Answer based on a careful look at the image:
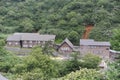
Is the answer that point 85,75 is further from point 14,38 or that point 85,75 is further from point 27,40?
point 14,38

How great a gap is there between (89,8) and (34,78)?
22.1m

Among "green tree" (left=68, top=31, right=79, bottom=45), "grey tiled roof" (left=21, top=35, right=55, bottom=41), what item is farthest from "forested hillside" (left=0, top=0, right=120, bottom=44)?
"grey tiled roof" (left=21, top=35, right=55, bottom=41)

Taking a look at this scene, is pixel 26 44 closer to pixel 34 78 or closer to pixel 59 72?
pixel 59 72

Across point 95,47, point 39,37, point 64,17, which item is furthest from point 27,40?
point 95,47

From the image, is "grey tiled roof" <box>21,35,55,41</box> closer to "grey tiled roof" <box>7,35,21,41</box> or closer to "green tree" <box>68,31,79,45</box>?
"grey tiled roof" <box>7,35,21,41</box>

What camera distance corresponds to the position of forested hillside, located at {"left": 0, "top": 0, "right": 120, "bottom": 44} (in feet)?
111

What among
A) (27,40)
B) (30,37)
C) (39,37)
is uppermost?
(39,37)

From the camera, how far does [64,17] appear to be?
120 feet

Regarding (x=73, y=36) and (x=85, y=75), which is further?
(x=73, y=36)

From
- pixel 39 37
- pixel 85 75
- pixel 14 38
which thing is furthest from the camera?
pixel 14 38

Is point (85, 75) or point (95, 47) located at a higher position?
point (85, 75)

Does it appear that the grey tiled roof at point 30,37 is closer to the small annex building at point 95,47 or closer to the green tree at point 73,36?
the green tree at point 73,36

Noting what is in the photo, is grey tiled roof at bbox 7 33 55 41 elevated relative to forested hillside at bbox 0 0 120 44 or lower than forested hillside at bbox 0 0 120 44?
lower

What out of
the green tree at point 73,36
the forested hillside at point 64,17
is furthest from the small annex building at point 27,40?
the forested hillside at point 64,17
